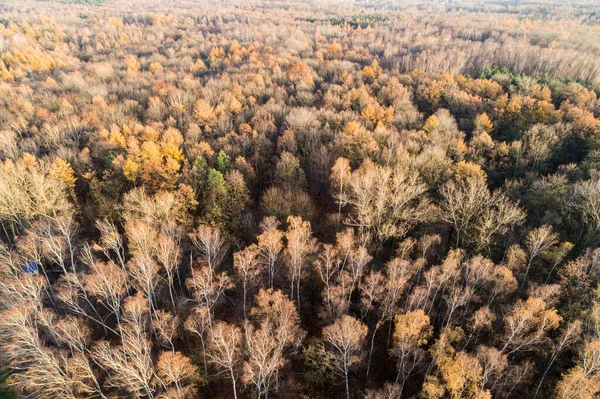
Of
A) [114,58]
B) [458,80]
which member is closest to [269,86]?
[458,80]

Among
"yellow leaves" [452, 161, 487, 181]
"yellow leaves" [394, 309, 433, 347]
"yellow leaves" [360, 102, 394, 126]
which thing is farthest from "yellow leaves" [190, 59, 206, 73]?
"yellow leaves" [394, 309, 433, 347]

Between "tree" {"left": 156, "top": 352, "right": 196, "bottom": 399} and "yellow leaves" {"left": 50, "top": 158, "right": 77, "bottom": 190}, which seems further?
"yellow leaves" {"left": 50, "top": 158, "right": 77, "bottom": 190}

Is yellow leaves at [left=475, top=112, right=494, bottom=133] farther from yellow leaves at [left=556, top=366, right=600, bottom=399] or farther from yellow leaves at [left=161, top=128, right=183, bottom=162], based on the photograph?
yellow leaves at [left=161, top=128, right=183, bottom=162]

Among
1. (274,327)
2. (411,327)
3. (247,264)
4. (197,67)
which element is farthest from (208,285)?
(197,67)

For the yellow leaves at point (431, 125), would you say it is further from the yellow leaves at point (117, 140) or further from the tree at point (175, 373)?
the yellow leaves at point (117, 140)

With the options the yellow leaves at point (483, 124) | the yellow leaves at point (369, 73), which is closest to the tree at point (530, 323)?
the yellow leaves at point (483, 124)

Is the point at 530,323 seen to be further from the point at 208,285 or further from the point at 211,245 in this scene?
the point at 211,245
